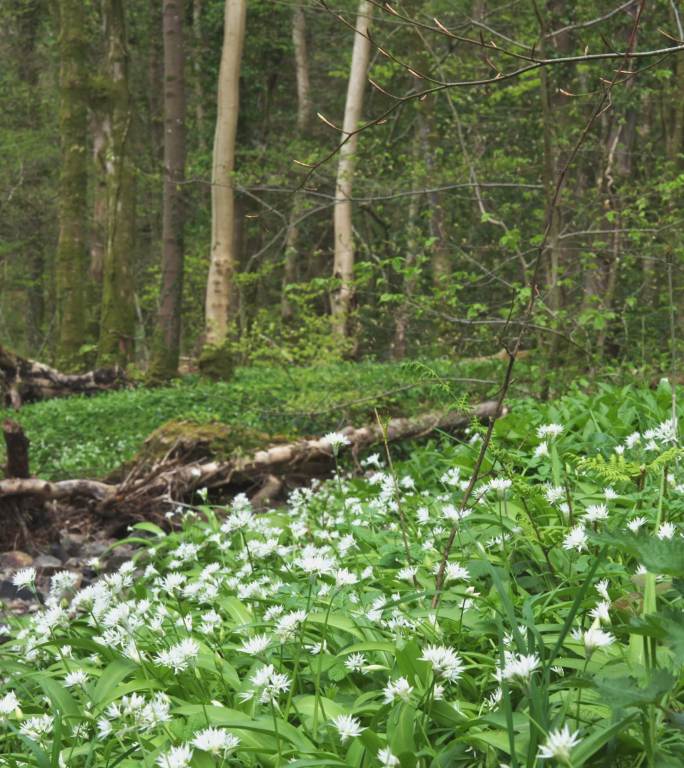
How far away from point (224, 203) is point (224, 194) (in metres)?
0.17

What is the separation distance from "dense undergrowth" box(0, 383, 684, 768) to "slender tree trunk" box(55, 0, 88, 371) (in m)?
13.6

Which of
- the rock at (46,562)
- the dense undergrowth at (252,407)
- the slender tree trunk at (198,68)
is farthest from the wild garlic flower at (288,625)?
the slender tree trunk at (198,68)

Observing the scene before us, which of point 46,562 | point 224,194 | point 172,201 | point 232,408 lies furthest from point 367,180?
point 172,201

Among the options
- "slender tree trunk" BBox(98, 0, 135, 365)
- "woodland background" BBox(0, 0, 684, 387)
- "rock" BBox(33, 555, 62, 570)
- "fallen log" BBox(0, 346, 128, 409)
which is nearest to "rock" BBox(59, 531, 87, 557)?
"rock" BBox(33, 555, 62, 570)

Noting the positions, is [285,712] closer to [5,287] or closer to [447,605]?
[447,605]

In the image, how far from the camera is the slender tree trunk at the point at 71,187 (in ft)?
53.7

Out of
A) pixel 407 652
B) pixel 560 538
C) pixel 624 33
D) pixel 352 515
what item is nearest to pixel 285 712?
pixel 407 652

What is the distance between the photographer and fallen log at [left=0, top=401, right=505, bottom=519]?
648cm

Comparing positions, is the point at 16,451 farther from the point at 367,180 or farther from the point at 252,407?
the point at 367,180

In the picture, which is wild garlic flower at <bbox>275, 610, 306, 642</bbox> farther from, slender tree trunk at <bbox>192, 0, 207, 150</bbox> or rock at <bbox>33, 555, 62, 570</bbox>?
slender tree trunk at <bbox>192, 0, 207, 150</bbox>

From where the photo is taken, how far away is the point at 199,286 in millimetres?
26031

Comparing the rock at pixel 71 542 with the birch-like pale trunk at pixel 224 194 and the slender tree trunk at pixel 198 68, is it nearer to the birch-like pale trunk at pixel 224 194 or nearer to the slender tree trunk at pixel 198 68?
the birch-like pale trunk at pixel 224 194

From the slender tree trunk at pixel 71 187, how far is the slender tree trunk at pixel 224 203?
3.72 metres

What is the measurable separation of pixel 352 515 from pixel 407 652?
2.35 meters
